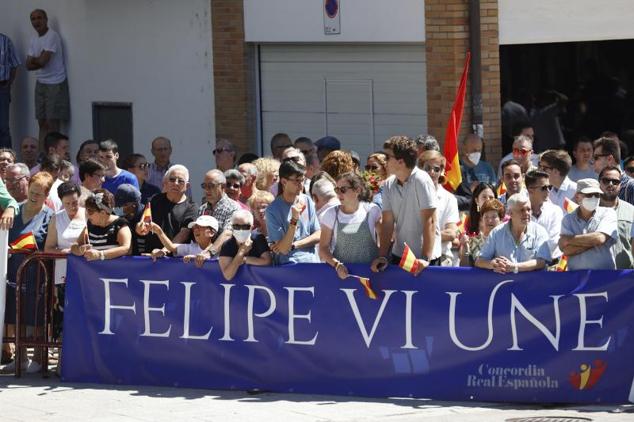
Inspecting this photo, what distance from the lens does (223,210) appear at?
1225 cm

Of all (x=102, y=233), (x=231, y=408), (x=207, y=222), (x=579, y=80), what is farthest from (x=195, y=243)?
(x=579, y=80)

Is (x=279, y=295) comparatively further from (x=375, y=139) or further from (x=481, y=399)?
(x=375, y=139)

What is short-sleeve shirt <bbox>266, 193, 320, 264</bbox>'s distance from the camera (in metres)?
11.5

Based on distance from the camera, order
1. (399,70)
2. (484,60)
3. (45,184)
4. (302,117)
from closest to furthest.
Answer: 1. (45,184)
2. (484,60)
3. (399,70)
4. (302,117)

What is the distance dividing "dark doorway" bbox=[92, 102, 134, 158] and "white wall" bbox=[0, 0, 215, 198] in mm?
105

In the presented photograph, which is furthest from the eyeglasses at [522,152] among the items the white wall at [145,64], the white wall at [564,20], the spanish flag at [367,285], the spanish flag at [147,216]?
the white wall at [145,64]

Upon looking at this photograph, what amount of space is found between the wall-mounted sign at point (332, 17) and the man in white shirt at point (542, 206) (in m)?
6.10

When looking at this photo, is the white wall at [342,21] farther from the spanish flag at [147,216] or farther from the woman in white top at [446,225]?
the spanish flag at [147,216]

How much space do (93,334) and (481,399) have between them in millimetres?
3312

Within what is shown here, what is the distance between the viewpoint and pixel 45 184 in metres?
13.1

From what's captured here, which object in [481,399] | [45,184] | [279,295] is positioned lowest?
[481,399]

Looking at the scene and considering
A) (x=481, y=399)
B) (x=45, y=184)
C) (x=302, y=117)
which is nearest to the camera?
(x=481, y=399)

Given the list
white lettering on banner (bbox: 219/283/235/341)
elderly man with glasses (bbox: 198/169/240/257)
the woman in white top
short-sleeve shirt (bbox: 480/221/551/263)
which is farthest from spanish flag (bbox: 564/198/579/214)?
white lettering on banner (bbox: 219/283/235/341)

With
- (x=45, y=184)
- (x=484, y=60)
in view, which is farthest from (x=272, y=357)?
(x=484, y=60)
